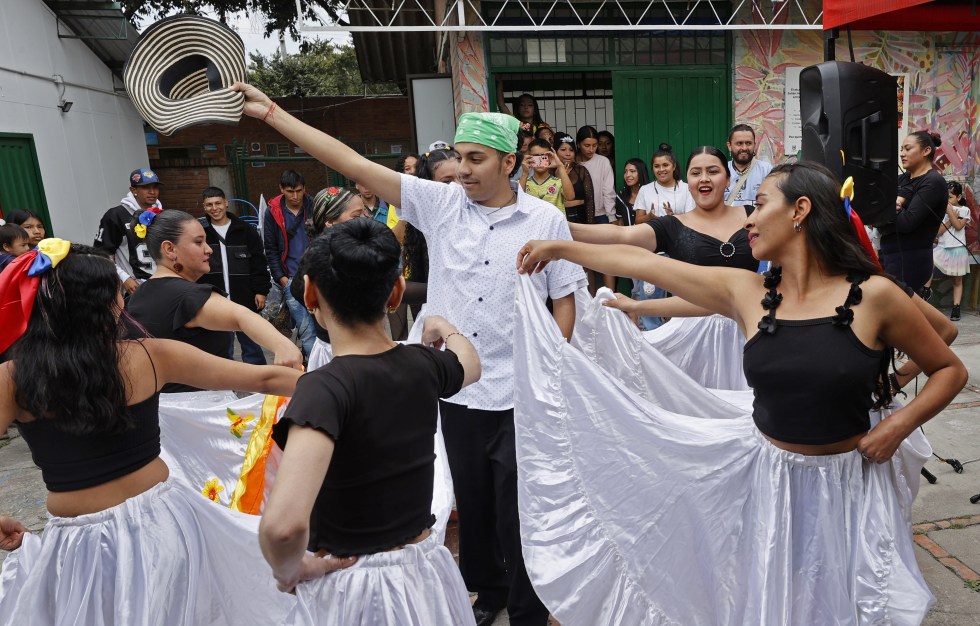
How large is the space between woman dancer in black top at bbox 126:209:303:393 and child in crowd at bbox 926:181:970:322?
7.73 metres

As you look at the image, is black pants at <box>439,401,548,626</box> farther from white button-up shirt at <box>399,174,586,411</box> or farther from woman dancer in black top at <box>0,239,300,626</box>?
woman dancer in black top at <box>0,239,300,626</box>

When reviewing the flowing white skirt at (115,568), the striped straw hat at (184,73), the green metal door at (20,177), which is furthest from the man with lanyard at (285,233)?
the flowing white skirt at (115,568)

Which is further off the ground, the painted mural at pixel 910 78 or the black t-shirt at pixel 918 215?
the painted mural at pixel 910 78

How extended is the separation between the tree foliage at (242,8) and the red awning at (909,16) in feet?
29.3

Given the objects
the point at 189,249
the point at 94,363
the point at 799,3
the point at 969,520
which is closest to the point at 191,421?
the point at 189,249

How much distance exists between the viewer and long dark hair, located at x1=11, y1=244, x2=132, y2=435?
1988 millimetres

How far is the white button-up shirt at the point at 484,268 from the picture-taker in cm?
287

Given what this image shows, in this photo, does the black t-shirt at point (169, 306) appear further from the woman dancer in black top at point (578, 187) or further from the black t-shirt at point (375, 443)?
the woman dancer in black top at point (578, 187)

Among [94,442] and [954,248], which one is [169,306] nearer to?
[94,442]

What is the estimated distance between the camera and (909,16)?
5.20m

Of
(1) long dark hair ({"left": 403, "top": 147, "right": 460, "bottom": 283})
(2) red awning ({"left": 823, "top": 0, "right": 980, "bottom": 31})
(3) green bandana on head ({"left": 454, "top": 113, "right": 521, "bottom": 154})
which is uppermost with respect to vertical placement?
(2) red awning ({"left": 823, "top": 0, "right": 980, "bottom": 31})

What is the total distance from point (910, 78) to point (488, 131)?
24.8 ft

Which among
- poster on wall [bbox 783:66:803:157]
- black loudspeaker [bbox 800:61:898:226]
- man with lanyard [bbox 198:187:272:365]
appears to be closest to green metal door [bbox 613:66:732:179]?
poster on wall [bbox 783:66:803:157]

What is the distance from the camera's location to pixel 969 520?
383 centimetres
